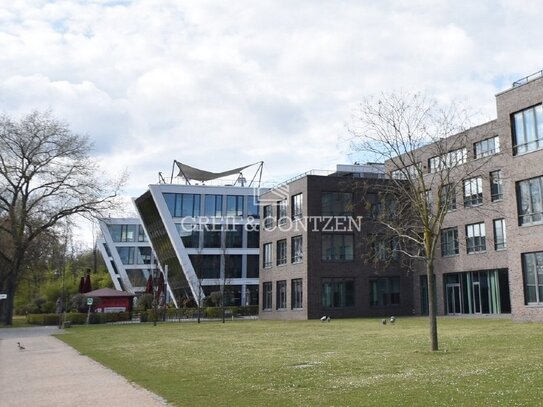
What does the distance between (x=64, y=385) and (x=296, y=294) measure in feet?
118

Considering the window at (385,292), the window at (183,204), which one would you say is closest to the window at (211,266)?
the window at (183,204)

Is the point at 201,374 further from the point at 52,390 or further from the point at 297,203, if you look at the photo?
the point at 297,203

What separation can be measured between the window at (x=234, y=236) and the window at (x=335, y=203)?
27572mm

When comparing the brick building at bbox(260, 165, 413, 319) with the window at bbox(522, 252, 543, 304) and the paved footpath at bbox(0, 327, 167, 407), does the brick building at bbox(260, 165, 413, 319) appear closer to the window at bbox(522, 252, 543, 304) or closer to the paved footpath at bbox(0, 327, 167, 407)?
the window at bbox(522, 252, 543, 304)

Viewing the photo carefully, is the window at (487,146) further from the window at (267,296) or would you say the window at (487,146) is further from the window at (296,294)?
the window at (267,296)

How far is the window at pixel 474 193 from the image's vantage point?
40.3m

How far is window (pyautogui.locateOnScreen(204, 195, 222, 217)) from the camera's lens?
7188 cm

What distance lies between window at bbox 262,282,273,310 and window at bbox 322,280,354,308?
809cm

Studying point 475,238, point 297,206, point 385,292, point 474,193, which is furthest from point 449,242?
point 297,206

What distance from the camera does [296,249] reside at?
Result: 48062 mm

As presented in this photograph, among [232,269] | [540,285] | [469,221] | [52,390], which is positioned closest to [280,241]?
[469,221]

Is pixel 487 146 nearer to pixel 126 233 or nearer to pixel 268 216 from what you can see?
pixel 268 216

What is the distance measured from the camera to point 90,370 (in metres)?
15.0

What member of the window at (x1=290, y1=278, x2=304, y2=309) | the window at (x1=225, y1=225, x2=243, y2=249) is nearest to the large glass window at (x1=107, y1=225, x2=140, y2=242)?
the window at (x1=225, y1=225, x2=243, y2=249)
